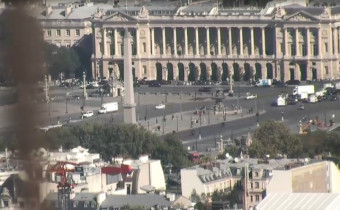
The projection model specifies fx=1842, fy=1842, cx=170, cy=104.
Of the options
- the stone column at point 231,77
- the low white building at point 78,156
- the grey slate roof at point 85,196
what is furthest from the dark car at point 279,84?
the grey slate roof at point 85,196

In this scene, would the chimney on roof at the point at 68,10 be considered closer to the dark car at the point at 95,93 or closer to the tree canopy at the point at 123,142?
the dark car at the point at 95,93

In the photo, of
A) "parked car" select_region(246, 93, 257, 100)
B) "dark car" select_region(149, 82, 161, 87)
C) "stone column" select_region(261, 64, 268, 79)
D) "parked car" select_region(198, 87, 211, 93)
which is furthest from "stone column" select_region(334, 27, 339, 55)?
"parked car" select_region(246, 93, 257, 100)

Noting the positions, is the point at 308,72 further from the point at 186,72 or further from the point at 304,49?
the point at 186,72

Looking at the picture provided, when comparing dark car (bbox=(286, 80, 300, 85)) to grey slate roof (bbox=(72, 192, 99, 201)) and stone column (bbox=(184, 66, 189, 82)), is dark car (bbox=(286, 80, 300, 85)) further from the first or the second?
grey slate roof (bbox=(72, 192, 99, 201))

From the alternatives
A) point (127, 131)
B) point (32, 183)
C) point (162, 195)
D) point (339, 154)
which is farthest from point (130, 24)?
point (32, 183)

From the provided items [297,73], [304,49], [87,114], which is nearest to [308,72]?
[297,73]

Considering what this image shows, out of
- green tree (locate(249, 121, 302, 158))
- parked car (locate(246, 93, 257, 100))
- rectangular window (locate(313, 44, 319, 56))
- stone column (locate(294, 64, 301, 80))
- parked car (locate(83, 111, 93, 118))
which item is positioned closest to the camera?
green tree (locate(249, 121, 302, 158))

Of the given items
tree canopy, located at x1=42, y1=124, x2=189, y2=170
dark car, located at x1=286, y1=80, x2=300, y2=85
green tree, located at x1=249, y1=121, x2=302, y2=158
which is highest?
green tree, located at x1=249, y1=121, x2=302, y2=158
